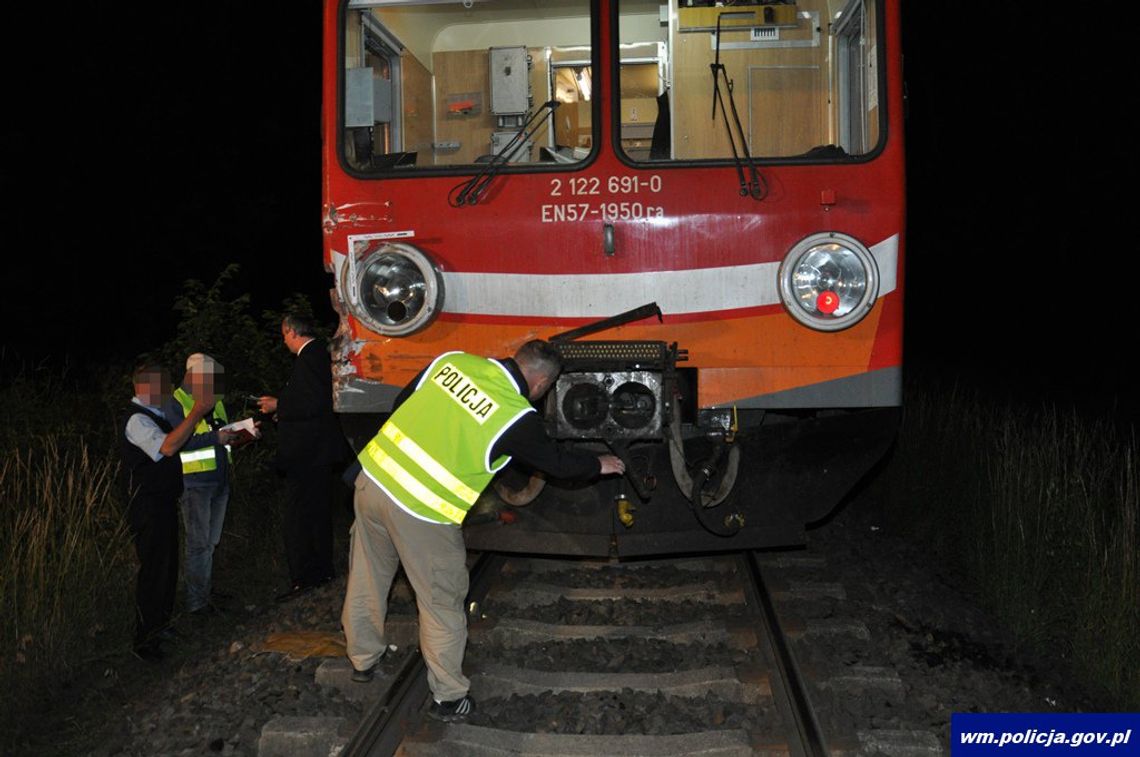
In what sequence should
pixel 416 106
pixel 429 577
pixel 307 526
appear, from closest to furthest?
pixel 429 577
pixel 416 106
pixel 307 526

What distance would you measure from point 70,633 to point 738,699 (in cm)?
299

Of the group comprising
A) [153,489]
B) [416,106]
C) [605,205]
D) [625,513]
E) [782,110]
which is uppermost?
[416,106]

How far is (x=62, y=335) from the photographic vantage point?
21.3 m

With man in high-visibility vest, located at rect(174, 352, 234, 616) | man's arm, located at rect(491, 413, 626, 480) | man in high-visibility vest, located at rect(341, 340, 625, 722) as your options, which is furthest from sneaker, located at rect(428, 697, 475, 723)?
man in high-visibility vest, located at rect(174, 352, 234, 616)

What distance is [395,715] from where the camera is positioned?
14.3 feet

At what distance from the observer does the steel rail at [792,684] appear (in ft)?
13.4

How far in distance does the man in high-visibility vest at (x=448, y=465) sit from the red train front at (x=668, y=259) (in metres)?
0.58

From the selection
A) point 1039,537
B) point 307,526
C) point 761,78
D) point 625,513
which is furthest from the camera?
point 307,526

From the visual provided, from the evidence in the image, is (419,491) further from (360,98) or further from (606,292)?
(360,98)

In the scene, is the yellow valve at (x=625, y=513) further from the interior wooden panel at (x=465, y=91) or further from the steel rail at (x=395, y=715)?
the interior wooden panel at (x=465, y=91)

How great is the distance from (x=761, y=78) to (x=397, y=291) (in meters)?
1.89

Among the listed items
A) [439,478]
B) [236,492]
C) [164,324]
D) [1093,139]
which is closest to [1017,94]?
[1093,139]

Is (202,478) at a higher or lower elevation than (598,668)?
higher

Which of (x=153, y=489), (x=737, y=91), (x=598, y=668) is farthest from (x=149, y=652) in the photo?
(x=737, y=91)
